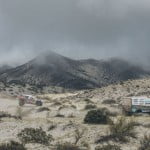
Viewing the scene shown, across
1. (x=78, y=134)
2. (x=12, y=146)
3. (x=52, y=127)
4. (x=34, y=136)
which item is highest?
(x=52, y=127)

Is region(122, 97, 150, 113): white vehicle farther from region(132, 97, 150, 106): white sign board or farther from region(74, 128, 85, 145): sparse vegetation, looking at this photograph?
region(74, 128, 85, 145): sparse vegetation

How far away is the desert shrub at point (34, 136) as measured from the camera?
149 feet

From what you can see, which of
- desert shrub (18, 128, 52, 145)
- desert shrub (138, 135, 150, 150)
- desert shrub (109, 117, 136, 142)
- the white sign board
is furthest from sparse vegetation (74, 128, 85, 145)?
the white sign board

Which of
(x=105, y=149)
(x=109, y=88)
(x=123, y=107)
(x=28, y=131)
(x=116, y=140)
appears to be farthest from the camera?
(x=109, y=88)

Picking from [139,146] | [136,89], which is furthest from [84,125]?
[136,89]

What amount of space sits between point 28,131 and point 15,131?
3.32 meters

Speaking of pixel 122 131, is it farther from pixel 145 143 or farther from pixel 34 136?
pixel 34 136

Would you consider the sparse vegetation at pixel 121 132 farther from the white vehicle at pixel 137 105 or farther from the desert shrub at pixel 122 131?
the white vehicle at pixel 137 105

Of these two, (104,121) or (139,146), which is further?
(104,121)

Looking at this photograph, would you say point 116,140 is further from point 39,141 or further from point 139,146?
point 39,141

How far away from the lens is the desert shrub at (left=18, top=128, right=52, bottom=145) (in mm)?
45281

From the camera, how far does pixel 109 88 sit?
12519cm

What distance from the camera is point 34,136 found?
4597cm

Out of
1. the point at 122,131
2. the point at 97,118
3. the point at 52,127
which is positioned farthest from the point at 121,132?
the point at 52,127
